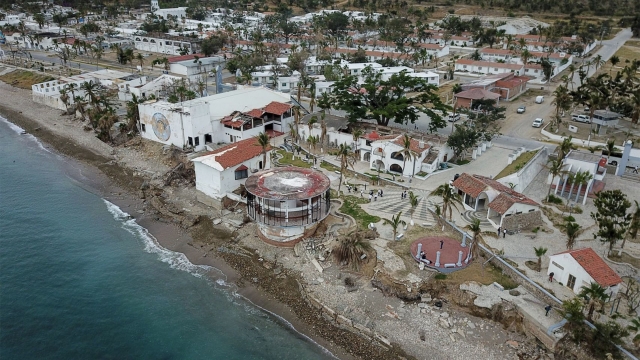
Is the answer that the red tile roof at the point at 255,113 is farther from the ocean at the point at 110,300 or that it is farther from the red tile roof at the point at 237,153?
the ocean at the point at 110,300

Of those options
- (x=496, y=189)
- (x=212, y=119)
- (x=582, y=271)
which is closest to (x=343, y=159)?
(x=496, y=189)

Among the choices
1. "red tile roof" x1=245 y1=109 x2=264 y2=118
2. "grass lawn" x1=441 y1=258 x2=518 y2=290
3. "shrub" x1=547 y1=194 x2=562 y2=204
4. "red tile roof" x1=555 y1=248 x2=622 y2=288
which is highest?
"red tile roof" x1=245 y1=109 x2=264 y2=118

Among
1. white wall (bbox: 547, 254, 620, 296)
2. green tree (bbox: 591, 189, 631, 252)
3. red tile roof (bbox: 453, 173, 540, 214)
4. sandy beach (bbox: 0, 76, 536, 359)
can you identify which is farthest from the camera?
red tile roof (bbox: 453, 173, 540, 214)

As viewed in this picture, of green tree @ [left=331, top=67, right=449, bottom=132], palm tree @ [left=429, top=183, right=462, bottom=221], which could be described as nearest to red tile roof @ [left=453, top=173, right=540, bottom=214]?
palm tree @ [left=429, top=183, right=462, bottom=221]

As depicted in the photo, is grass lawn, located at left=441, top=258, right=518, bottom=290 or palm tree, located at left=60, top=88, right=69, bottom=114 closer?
grass lawn, located at left=441, top=258, right=518, bottom=290

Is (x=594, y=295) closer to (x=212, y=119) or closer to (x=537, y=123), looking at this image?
(x=537, y=123)

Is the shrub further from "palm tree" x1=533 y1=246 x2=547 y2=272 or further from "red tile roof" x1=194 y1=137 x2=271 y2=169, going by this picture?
"red tile roof" x1=194 y1=137 x2=271 y2=169

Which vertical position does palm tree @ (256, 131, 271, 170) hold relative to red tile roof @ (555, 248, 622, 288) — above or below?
above

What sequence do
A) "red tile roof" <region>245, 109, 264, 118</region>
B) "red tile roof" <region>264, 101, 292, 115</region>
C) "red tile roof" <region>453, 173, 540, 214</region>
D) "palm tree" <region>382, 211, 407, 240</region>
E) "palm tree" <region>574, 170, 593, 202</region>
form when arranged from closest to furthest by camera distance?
"palm tree" <region>382, 211, 407, 240</region> → "red tile roof" <region>453, 173, 540, 214</region> → "palm tree" <region>574, 170, 593, 202</region> → "red tile roof" <region>245, 109, 264, 118</region> → "red tile roof" <region>264, 101, 292, 115</region>
